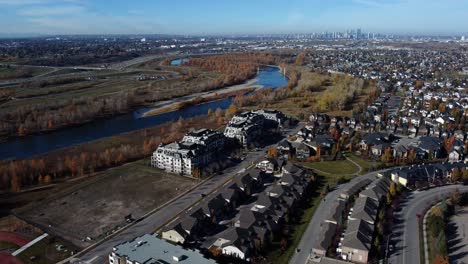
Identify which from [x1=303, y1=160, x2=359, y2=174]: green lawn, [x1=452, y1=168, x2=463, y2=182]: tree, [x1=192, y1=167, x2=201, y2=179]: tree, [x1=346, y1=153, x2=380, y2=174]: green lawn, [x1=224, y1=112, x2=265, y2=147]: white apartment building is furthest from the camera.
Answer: [x1=224, y1=112, x2=265, y2=147]: white apartment building

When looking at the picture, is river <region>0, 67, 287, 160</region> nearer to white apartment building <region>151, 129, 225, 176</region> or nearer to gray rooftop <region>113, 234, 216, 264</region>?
white apartment building <region>151, 129, 225, 176</region>

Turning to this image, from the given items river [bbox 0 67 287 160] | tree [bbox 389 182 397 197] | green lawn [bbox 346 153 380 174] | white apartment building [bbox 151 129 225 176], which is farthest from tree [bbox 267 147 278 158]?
river [bbox 0 67 287 160]

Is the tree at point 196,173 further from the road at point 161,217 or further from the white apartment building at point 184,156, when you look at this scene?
the road at point 161,217

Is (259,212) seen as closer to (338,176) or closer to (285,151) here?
(338,176)

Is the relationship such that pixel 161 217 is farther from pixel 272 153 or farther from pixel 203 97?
pixel 203 97

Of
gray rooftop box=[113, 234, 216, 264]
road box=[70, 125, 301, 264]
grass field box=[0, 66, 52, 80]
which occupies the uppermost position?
grass field box=[0, 66, 52, 80]

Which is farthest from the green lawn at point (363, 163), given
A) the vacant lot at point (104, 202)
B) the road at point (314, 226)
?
the vacant lot at point (104, 202)
